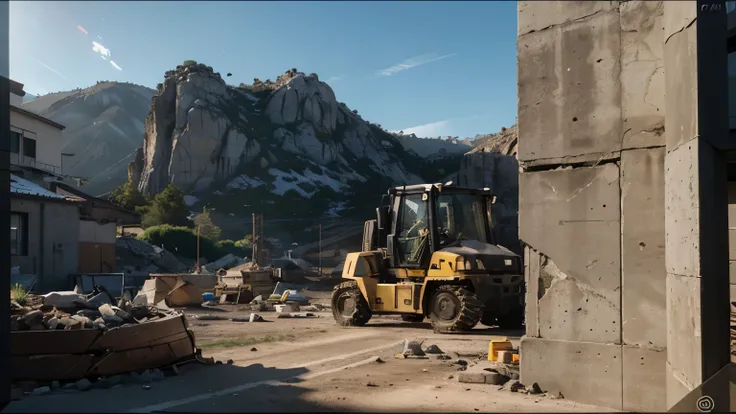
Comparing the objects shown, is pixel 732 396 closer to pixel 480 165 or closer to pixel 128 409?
pixel 128 409

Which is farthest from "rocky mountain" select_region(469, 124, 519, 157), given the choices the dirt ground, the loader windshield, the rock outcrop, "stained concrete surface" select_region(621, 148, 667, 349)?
the rock outcrop

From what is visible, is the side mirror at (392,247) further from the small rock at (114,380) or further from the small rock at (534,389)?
the small rock at (114,380)

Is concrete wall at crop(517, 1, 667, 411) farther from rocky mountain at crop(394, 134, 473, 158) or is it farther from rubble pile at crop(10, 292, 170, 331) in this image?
rocky mountain at crop(394, 134, 473, 158)

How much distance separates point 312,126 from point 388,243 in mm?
101586

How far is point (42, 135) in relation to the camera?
3881 cm

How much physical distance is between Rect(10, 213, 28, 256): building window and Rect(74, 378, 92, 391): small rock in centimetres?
2089

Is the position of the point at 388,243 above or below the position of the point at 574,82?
below

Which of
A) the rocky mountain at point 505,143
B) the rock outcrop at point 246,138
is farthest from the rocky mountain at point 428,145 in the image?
the rocky mountain at point 505,143

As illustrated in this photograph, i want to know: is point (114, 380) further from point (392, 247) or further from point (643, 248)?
point (392, 247)

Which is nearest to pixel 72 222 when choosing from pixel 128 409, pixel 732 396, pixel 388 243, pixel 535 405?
pixel 388 243

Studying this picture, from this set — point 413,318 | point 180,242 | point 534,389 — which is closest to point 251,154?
point 180,242

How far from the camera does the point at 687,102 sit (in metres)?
4.96

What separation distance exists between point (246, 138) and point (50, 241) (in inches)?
2928

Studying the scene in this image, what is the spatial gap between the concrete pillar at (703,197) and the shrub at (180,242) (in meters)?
49.9
